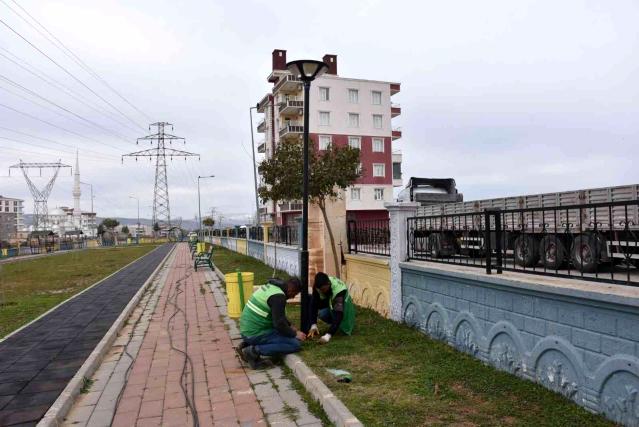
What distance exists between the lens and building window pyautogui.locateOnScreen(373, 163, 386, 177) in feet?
162

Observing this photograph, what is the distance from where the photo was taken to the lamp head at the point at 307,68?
722 cm

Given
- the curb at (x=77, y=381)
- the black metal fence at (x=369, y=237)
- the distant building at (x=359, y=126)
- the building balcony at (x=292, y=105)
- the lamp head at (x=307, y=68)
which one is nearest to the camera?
the curb at (x=77, y=381)

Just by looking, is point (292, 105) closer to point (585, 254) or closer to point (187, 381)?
point (585, 254)

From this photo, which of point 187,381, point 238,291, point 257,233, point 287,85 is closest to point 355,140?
point 287,85

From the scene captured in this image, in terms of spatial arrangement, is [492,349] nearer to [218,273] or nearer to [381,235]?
[381,235]

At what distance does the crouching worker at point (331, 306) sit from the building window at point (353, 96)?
4377 centimetres

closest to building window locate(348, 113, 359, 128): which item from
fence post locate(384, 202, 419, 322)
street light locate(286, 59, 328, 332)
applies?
fence post locate(384, 202, 419, 322)

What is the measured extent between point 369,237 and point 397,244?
2165 mm

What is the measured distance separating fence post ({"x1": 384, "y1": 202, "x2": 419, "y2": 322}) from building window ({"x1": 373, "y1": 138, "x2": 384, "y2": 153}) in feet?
Answer: 140

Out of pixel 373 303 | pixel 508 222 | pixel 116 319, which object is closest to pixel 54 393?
pixel 116 319

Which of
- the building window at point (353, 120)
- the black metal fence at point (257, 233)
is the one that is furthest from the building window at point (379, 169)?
the black metal fence at point (257, 233)

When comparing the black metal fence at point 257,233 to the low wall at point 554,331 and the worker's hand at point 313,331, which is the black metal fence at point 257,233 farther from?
the low wall at point 554,331

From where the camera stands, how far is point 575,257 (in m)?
6.94

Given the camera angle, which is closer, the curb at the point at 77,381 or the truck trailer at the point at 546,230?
the curb at the point at 77,381
